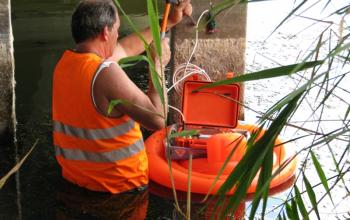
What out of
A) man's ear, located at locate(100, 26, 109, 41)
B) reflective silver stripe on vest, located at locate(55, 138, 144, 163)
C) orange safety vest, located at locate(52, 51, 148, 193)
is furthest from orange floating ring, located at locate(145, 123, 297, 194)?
man's ear, located at locate(100, 26, 109, 41)

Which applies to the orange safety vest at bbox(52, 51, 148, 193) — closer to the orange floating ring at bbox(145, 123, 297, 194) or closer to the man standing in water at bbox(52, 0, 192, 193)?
the man standing in water at bbox(52, 0, 192, 193)

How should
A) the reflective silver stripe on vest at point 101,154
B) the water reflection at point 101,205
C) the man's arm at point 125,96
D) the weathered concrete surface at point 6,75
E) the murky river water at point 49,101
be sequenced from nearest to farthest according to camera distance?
the man's arm at point 125,96, the reflective silver stripe on vest at point 101,154, the water reflection at point 101,205, the murky river water at point 49,101, the weathered concrete surface at point 6,75

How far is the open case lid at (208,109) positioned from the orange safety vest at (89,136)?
70 centimetres

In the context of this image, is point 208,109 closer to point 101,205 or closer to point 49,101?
point 101,205

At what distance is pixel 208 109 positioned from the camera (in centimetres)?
434

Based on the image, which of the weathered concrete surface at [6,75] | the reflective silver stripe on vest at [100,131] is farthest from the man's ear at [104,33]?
the weathered concrete surface at [6,75]

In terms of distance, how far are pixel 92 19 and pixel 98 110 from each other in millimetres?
449

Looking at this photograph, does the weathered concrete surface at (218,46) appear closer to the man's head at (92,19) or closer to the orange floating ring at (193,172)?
the orange floating ring at (193,172)

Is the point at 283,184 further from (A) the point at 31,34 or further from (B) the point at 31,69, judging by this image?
(A) the point at 31,34

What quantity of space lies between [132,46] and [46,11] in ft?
15.6

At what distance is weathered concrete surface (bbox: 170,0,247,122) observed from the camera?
502cm

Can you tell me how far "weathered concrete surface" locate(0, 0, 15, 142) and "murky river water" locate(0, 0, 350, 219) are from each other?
0.59 feet

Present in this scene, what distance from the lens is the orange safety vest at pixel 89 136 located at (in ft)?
11.3

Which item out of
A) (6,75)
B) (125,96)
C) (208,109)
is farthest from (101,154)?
(6,75)
